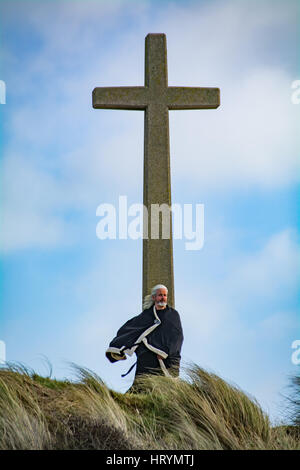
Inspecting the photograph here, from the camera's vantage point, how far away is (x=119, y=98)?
9812 mm

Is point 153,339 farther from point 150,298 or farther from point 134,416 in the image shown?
point 134,416

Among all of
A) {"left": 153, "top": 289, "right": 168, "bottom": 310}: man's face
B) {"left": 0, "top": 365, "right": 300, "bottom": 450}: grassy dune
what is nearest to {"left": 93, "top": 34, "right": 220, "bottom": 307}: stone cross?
{"left": 153, "top": 289, "right": 168, "bottom": 310}: man's face

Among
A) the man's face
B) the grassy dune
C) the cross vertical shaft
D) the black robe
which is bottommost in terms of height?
the grassy dune

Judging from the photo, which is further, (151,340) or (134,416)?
(151,340)

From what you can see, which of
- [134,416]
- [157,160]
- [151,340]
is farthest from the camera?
[157,160]

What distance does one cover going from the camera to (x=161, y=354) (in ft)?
28.2

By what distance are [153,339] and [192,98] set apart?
363cm

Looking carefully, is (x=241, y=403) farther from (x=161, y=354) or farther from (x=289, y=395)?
(x=161, y=354)

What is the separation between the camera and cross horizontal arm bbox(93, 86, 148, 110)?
9.79 metres

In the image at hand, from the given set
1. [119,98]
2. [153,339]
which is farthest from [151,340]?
[119,98]

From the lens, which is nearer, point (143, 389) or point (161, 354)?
point (143, 389)

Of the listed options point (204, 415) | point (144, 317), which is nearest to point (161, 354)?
point (144, 317)

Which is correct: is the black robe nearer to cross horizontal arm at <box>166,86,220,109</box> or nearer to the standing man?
the standing man

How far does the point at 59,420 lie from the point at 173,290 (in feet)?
10.7
